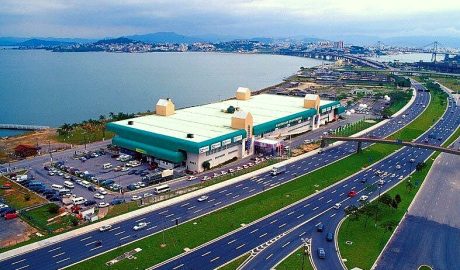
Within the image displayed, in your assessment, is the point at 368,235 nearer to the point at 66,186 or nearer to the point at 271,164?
the point at 271,164

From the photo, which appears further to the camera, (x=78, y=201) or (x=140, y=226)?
(x=78, y=201)

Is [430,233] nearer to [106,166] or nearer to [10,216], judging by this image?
[10,216]

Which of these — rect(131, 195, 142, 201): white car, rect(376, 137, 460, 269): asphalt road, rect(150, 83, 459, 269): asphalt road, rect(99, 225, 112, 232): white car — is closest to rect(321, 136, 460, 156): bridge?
rect(376, 137, 460, 269): asphalt road

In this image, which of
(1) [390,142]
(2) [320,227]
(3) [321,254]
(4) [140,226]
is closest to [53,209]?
(4) [140,226]

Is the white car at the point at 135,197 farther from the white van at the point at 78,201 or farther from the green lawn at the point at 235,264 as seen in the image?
the green lawn at the point at 235,264

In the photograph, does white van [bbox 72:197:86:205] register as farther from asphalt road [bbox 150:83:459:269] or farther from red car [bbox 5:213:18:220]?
asphalt road [bbox 150:83:459:269]

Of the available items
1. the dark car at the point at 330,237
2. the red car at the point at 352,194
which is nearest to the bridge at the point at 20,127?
the red car at the point at 352,194

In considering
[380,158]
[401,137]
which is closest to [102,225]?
[380,158]

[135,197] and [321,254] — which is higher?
[321,254]
